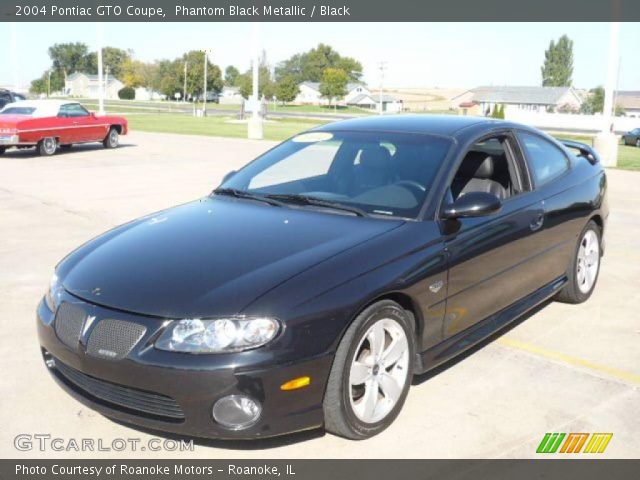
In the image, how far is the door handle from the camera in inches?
191

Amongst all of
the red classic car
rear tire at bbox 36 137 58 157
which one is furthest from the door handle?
rear tire at bbox 36 137 58 157

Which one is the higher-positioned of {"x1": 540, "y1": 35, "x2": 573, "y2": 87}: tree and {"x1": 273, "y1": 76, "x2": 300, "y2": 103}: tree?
{"x1": 540, "y1": 35, "x2": 573, "y2": 87}: tree

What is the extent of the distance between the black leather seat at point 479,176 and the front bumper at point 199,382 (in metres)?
2.04

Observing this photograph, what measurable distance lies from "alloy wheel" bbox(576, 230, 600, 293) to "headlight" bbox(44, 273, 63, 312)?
3.97 m

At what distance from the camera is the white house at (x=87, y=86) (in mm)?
139750

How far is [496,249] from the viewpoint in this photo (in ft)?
14.5

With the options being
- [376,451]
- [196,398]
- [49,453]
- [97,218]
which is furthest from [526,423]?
[97,218]

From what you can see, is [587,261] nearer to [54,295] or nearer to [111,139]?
[54,295]

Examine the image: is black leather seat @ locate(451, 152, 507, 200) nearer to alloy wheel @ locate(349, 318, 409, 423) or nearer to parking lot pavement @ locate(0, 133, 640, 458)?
parking lot pavement @ locate(0, 133, 640, 458)

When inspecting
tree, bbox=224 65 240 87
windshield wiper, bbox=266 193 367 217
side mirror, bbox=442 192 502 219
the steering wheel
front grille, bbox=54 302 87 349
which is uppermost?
tree, bbox=224 65 240 87

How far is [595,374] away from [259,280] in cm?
240

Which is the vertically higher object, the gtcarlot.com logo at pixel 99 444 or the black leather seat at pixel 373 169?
the black leather seat at pixel 373 169

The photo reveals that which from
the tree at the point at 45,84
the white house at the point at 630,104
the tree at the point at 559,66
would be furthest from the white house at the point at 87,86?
the white house at the point at 630,104

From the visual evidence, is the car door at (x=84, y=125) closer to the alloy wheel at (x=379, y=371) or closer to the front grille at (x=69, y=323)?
the front grille at (x=69, y=323)
